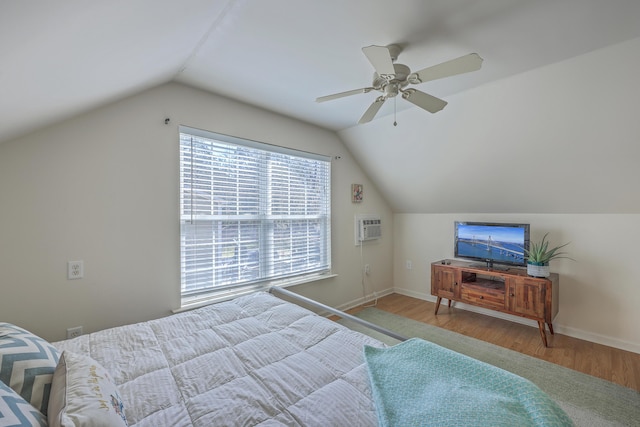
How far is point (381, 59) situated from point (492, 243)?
9.38ft

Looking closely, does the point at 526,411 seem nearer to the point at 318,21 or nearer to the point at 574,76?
the point at 318,21

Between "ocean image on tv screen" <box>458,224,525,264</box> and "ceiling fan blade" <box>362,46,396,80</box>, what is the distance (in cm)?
258

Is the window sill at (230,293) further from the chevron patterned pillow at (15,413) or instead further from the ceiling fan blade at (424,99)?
the ceiling fan blade at (424,99)

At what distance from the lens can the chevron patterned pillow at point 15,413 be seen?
0.61 meters

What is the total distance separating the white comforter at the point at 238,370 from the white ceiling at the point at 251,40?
51.0 inches

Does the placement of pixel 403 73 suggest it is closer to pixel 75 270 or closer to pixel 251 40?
pixel 251 40

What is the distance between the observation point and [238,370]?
3.92 feet

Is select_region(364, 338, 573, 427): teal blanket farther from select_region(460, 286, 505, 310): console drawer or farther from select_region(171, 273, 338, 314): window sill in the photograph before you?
select_region(460, 286, 505, 310): console drawer

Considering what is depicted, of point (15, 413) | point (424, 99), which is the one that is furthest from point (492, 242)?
point (15, 413)

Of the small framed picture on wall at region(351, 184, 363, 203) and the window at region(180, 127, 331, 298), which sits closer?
the window at region(180, 127, 331, 298)

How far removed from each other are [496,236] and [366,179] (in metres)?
1.86

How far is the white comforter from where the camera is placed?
3.05ft

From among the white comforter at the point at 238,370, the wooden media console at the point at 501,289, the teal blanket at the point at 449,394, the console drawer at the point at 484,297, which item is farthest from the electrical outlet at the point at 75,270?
the console drawer at the point at 484,297

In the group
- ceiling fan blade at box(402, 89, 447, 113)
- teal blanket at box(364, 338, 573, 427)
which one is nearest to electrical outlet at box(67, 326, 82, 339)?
teal blanket at box(364, 338, 573, 427)
